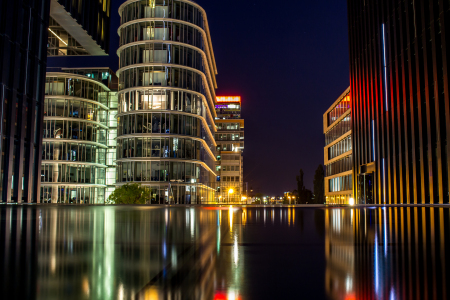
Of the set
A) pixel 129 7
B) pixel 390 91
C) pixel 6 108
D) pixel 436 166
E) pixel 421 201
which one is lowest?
pixel 421 201

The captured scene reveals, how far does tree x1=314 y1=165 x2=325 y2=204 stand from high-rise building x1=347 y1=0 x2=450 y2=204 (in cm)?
3080

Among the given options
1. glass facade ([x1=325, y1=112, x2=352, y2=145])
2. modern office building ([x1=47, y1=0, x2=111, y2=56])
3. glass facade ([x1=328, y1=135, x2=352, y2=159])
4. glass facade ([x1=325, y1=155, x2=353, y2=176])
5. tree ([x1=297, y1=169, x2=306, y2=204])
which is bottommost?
tree ([x1=297, y1=169, x2=306, y2=204])

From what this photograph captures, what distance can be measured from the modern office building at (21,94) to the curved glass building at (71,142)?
26932 mm

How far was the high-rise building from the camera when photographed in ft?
86.9

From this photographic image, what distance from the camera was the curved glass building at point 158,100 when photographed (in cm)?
5150

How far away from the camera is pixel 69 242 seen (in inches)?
118

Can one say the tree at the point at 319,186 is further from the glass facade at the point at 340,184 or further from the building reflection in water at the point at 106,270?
the building reflection in water at the point at 106,270

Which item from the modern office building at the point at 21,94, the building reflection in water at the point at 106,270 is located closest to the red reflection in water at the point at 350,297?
the building reflection in water at the point at 106,270

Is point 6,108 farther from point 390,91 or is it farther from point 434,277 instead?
point 390,91

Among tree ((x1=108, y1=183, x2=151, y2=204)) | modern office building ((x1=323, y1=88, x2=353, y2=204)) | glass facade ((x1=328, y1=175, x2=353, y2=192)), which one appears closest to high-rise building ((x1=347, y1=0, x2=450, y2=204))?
modern office building ((x1=323, y1=88, x2=353, y2=204))

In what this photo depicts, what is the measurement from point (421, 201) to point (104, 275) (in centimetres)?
3188

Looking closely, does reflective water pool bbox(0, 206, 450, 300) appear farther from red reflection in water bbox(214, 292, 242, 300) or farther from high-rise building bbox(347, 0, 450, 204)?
high-rise building bbox(347, 0, 450, 204)

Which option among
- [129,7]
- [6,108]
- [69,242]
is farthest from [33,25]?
[69,242]

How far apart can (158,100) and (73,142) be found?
15814 mm
